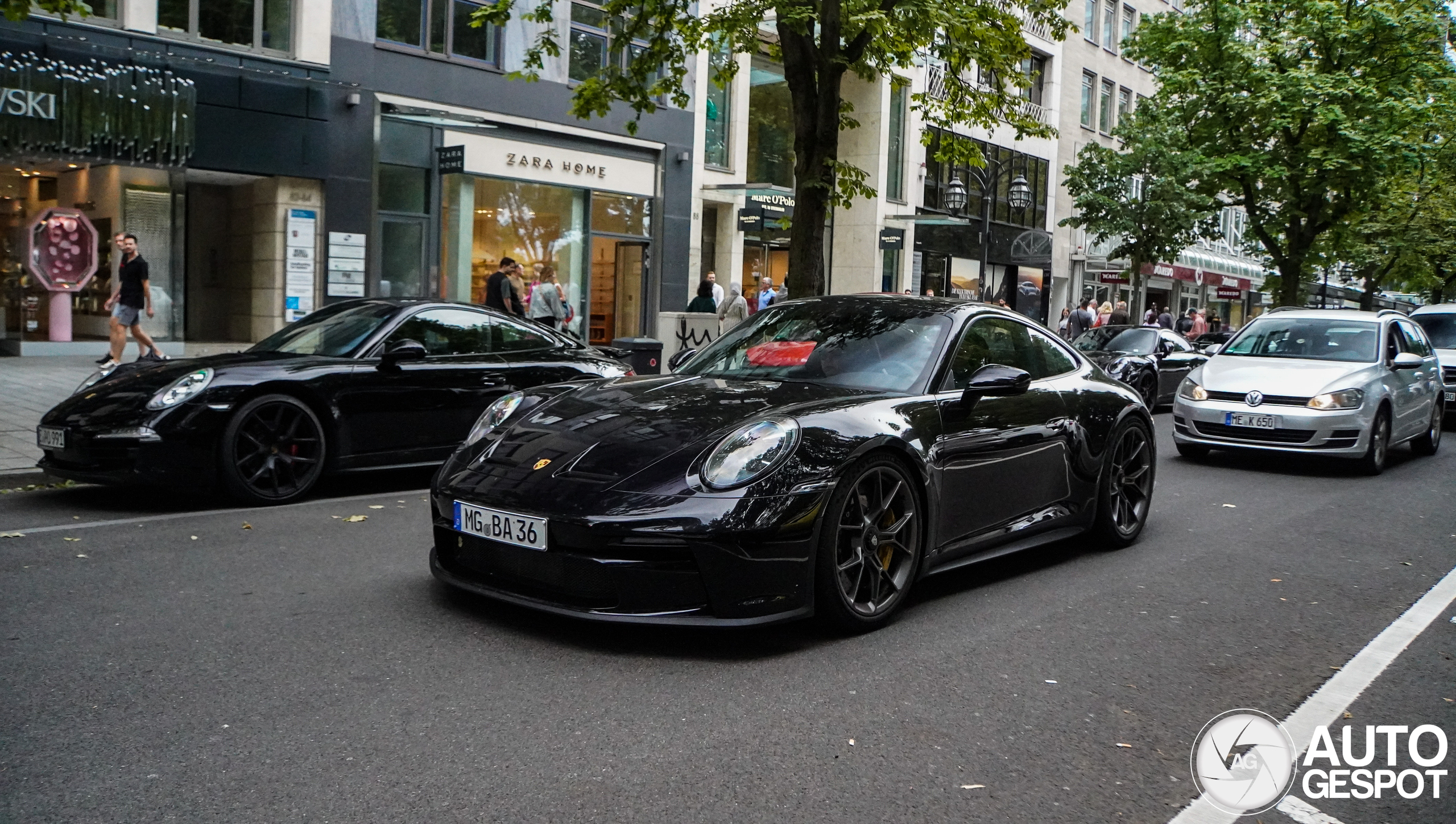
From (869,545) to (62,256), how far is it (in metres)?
16.7

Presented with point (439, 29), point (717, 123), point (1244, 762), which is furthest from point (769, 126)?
point (1244, 762)

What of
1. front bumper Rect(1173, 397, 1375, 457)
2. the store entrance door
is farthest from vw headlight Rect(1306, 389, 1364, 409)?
the store entrance door

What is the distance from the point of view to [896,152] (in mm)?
33281

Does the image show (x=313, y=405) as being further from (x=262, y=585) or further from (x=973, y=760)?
Result: (x=973, y=760)

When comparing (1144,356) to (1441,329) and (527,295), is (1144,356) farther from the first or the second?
(527,295)

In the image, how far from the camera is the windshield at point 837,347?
5555 millimetres

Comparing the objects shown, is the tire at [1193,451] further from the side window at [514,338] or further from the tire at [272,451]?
the tire at [272,451]

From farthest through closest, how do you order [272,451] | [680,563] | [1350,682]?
→ 1. [272,451]
2. [1350,682]
3. [680,563]

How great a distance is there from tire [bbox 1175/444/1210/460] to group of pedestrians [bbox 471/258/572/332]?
25.0 ft

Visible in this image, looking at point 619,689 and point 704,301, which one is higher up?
point 704,301

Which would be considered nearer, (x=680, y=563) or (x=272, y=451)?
(x=680, y=563)

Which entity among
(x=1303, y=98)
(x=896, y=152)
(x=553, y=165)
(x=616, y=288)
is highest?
(x=1303, y=98)

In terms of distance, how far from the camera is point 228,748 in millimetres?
3381

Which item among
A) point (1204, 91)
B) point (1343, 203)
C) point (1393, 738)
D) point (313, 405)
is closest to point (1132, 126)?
point (1204, 91)
